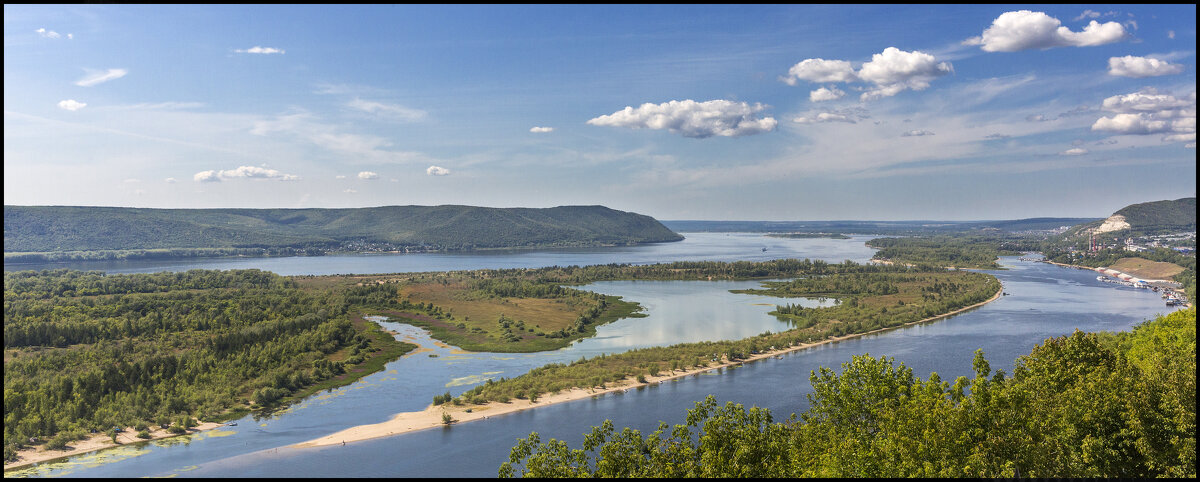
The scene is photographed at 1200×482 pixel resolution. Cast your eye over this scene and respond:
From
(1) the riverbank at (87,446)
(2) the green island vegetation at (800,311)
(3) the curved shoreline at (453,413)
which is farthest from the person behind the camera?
(2) the green island vegetation at (800,311)

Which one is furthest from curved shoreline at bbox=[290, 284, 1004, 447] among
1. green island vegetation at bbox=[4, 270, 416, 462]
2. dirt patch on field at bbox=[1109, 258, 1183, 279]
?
dirt patch on field at bbox=[1109, 258, 1183, 279]

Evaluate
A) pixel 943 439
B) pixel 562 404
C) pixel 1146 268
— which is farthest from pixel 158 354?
pixel 1146 268

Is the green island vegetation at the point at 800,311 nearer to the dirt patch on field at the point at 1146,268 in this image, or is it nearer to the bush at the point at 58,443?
the bush at the point at 58,443

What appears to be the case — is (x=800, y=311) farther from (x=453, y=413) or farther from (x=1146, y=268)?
(x=1146, y=268)

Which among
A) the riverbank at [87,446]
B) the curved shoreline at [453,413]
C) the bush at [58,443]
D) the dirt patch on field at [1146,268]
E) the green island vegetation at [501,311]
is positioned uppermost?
the dirt patch on field at [1146,268]

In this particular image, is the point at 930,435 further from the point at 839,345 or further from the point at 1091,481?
the point at 839,345

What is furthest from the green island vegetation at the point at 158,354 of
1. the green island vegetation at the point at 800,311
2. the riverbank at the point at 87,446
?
the green island vegetation at the point at 800,311

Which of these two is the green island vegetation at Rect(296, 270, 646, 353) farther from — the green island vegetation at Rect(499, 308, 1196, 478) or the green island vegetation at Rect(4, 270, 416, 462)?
the green island vegetation at Rect(499, 308, 1196, 478)
